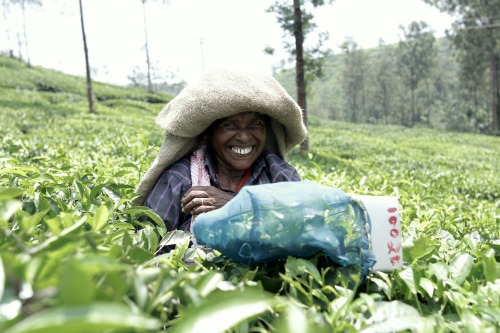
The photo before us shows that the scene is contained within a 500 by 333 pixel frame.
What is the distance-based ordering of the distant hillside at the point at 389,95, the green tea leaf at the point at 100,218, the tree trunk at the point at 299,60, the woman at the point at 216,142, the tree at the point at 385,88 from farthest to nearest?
the tree at the point at 385,88 < the distant hillside at the point at 389,95 < the tree trunk at the point at 299,60 < the woman at the point at 216,142 < the green tea leaf at the point at 100,218

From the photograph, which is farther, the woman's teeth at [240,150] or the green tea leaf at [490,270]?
the woman's teeth at [240,150]

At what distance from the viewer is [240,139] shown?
2.04 metres

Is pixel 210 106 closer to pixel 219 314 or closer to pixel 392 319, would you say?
pixel 392 319

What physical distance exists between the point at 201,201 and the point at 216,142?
0.42m

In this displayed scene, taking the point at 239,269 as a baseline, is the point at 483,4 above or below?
above

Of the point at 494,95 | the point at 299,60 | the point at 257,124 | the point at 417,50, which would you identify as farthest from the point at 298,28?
the point at 417,50

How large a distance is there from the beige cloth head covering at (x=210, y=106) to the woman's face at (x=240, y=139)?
8cm

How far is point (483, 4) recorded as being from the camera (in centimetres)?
2373

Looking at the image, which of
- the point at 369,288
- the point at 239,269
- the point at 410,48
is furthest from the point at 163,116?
the point at 410,48

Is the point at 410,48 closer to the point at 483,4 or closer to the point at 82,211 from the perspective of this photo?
the point at 483,4

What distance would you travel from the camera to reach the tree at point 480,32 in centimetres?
2392

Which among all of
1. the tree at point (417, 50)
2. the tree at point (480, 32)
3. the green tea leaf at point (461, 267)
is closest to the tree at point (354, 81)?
the tree at point (417, 50)

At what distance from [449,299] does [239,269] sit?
42 cm

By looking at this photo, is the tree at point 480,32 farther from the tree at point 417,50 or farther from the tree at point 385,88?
the tree at point 385,88
